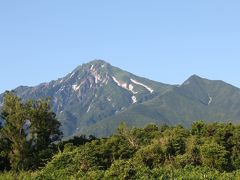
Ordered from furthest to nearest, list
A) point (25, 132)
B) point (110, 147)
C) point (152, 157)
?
point (110, 147) < point (25, 132) < point (152, 157)

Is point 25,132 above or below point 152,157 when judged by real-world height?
above

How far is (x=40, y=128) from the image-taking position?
86.1 metres

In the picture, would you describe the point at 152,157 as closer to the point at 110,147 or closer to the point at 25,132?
the point at 110,147

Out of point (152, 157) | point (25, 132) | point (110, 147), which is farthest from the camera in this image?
point (110, 147)

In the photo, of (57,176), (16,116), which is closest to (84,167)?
(57,176)

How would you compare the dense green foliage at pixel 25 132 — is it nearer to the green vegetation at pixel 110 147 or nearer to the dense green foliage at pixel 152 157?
the green vegetation at pixel 110 147

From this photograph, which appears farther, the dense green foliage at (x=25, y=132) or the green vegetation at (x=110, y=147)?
the dense green foliage at (x=25, y=132)

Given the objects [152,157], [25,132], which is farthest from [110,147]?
[152,157]

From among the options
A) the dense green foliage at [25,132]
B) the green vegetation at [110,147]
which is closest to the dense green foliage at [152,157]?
the green vegetation at [110,147]

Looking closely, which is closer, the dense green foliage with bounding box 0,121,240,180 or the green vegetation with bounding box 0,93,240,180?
the dense green foliage with bounding box 0,121,240,180

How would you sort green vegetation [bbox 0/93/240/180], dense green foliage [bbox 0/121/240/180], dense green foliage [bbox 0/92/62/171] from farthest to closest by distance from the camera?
1. dense green foliage [bbox 0/92/62/171]
2. green vegetation [bbox 0/93/240/180]
3. dense green foliage [bbox 0/121/240/180]

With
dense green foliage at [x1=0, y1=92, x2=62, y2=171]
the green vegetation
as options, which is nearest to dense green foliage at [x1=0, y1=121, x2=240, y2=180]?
the green vegetation

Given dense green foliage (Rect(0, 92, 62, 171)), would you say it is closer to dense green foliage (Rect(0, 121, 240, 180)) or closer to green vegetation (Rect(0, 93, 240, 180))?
green vegetation (Rect(0, 93, 240, 180))

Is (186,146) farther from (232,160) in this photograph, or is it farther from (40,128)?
(40,128)
